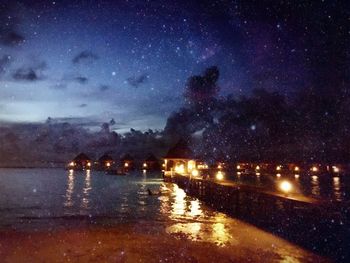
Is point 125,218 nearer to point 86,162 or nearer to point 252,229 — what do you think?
point 252,229

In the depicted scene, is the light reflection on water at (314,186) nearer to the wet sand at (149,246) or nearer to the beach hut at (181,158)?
the wet sand at (149,246)

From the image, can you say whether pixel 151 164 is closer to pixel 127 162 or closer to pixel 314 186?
pixel 127 162

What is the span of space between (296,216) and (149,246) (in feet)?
32.8

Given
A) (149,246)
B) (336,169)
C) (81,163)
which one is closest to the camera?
(149,246)

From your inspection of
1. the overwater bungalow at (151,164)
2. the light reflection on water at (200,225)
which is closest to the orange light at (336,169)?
the overwater bungalow at (151,164)

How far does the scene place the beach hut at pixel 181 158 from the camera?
71.4 m

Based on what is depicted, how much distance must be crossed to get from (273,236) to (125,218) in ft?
39.9

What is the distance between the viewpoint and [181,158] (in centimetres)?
7144

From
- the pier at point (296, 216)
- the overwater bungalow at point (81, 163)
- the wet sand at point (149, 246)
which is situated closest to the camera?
the wet sand at point (149, 246)

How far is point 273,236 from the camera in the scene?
63.8 feet

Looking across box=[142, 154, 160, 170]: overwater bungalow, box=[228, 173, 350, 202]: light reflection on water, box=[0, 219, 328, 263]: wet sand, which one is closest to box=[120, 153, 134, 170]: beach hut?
box=[142, 154, 160, 170]: overwater bungalow

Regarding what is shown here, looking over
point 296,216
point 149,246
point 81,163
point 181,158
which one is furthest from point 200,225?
point 81,163

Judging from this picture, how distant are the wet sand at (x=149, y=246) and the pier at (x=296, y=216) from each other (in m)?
1.78

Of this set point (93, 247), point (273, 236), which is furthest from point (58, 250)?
point (273, 236)
